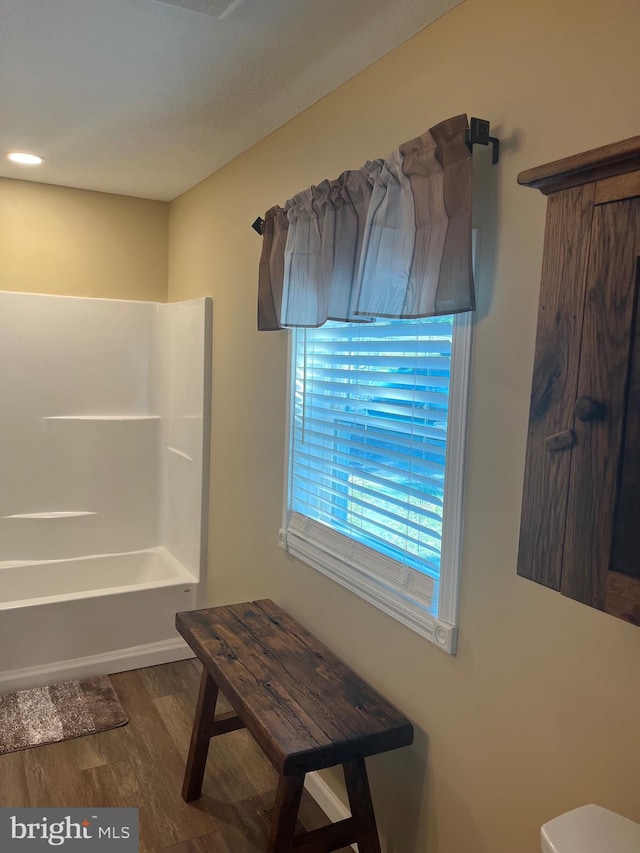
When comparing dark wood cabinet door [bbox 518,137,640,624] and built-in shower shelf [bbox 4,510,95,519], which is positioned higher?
dark wood cabinet door [bbox 518,137,640,624]

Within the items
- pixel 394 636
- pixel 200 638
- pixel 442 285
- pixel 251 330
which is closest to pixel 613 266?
pixel 442 285

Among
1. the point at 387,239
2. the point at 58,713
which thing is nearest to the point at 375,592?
the point at 387,239

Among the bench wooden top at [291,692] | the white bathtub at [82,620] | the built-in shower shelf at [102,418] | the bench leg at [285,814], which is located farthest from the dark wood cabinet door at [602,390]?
the built-in shower shelf at [102,418]

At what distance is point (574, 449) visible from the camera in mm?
1087

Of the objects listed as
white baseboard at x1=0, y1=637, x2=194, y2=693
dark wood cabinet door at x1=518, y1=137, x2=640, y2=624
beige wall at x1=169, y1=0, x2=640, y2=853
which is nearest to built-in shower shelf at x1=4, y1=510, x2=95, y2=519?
white baseboard at x1=0, y1=637, x2=194, y2=693

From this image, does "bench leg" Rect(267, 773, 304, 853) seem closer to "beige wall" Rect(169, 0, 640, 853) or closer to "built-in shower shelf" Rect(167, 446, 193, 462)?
"beige wall" Rect(169, 0, 640, 853)

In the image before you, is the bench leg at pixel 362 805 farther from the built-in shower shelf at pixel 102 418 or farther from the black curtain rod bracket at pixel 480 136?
the built-in shower shelf at pixel 102 418

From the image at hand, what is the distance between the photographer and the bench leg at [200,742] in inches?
93.3

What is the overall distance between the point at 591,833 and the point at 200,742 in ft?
5.20

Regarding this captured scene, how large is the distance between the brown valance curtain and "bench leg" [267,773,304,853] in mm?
1260

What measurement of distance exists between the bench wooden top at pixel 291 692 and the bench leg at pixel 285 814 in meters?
0.08

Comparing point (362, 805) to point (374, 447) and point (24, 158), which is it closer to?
point (374, 447)

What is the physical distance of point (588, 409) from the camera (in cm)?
106

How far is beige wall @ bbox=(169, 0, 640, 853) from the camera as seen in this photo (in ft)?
4.40
